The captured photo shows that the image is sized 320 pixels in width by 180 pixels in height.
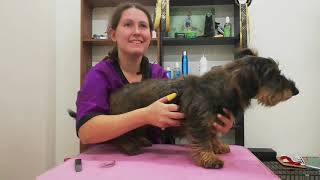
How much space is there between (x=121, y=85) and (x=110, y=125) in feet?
0.93

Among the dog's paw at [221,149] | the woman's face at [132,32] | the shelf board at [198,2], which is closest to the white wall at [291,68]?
the shelf board at [198,2]

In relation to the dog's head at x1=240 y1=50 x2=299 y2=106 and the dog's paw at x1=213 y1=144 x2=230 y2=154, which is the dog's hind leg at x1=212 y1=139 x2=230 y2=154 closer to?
the dog's paw at x1=213 y1=144 x2=230 y2=154

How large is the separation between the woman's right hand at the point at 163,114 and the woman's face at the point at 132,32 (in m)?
0.40

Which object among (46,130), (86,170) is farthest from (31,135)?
(86,170)

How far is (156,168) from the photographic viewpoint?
1.15m

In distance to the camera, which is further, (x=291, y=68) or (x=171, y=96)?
(x=291, y=68)

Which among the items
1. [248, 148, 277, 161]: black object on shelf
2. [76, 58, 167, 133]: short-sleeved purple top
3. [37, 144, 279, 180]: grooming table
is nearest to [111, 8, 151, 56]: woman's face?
[76, 58, 167, 133]: short-sleeved purple top

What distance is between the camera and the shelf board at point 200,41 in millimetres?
2781

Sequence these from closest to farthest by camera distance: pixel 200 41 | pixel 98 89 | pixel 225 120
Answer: pixel 225 120 < pixel 98 89 < pixel 200 41

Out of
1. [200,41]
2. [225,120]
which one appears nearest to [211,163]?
[225,120]

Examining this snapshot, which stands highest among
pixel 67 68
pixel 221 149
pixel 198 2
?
pixel 198 2

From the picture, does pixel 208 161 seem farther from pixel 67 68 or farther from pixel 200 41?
pixel 67 68

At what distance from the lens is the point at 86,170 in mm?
1158

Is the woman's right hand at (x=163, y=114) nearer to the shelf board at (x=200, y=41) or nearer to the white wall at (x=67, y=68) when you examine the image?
the shelf board at (x=200, y=41)
